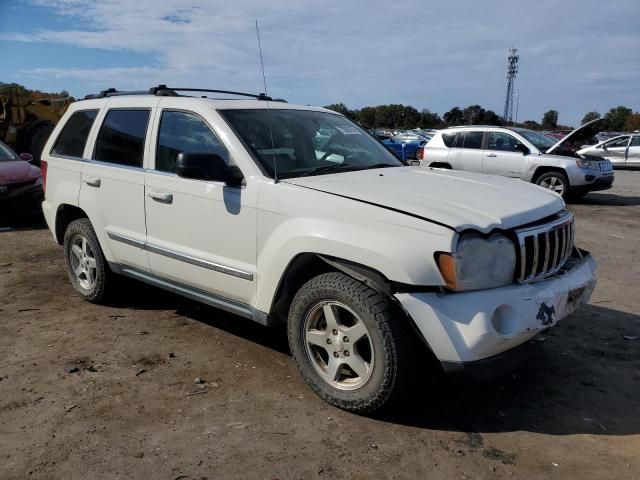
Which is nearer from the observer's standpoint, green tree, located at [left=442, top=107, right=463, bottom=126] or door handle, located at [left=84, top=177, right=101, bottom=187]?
door handle, located at [left=84, top=177, right=101, bottom=187]

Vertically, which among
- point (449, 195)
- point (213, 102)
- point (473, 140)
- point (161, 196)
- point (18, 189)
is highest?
point (213, 102)

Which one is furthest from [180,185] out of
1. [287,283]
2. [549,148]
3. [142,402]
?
[549,148]

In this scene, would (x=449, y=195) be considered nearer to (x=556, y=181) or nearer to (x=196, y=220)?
(x=196, y=220)

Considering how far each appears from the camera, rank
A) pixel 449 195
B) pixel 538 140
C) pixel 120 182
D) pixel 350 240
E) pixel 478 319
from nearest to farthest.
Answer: pixel 478 319, pixel 350 240, pixel 449 195, pixel 120 182, pixel 538 140

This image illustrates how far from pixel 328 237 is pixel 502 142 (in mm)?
10704

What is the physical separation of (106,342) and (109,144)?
1616 mm

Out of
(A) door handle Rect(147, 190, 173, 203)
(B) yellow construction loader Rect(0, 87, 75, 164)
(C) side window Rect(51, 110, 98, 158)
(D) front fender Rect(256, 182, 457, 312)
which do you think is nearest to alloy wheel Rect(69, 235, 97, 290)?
(C) side window Rect(51, 110, 98, 158)

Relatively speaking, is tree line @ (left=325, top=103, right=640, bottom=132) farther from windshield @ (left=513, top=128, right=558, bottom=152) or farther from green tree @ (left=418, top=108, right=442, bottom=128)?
windshield @ (left=513, top=128, right=558, bottom=152)

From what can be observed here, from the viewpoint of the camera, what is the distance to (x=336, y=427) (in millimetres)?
3207

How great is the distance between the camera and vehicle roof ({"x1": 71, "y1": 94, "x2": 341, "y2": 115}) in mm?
4129

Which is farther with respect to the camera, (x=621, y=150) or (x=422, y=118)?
(x=422, y=118)

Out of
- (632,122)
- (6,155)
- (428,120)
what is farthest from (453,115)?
(6,155)

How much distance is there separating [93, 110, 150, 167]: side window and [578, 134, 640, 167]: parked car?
779 inches

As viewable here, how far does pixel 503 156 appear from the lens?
12703 mm
